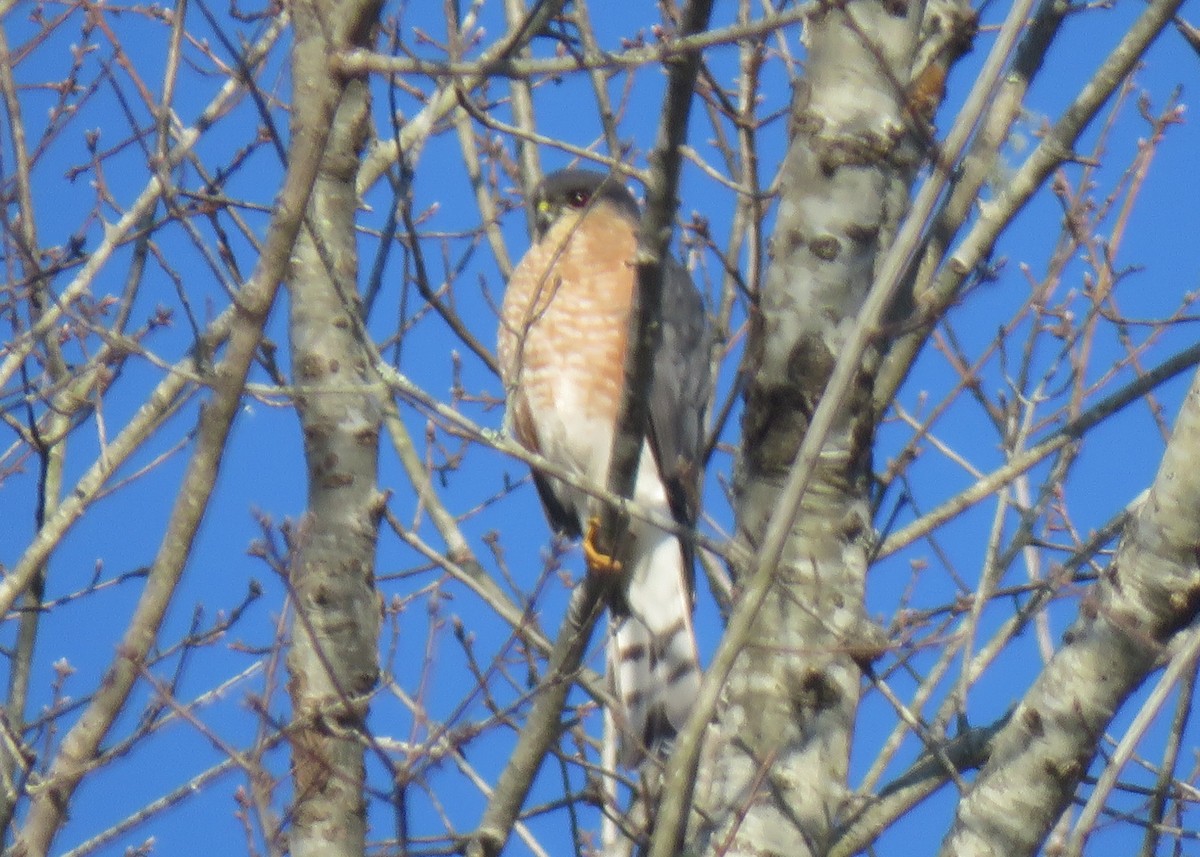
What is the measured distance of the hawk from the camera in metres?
4.08

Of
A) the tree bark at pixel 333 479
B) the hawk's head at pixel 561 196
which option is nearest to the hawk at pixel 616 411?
the hawk's head at pixel 561 196

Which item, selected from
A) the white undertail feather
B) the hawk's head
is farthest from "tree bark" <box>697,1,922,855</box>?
the hawk's head

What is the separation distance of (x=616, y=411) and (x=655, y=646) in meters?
0.62

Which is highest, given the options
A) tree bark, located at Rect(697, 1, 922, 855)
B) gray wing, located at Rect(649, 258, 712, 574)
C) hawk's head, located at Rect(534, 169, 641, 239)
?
hawk's head, located at Rect(534, 169, 641, 239)

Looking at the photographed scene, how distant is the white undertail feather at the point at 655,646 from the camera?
3.97m

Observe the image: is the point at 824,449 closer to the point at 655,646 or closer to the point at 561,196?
the point at 655,646

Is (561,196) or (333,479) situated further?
(561,196)

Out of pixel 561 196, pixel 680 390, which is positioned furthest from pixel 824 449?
pixel 561 196

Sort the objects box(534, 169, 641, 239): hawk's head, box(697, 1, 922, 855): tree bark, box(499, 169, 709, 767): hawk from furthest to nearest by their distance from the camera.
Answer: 1. box(534, 169, 641, 239): hawk's head
2. box(499, 169, 709, 767): hawk
3. box(697, 1, 922, 855): tree bark

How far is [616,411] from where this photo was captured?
4.22 m

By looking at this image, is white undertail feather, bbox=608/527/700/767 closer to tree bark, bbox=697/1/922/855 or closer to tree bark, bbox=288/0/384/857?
tree bark, bbox=288/0/384/857

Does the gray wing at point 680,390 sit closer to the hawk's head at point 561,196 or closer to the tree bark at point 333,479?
the hawk's head at point 561,196

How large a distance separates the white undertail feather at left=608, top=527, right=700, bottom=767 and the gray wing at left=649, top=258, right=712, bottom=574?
0.08m

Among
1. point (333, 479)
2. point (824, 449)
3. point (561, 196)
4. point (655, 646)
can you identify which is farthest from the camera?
point (561, 196)
